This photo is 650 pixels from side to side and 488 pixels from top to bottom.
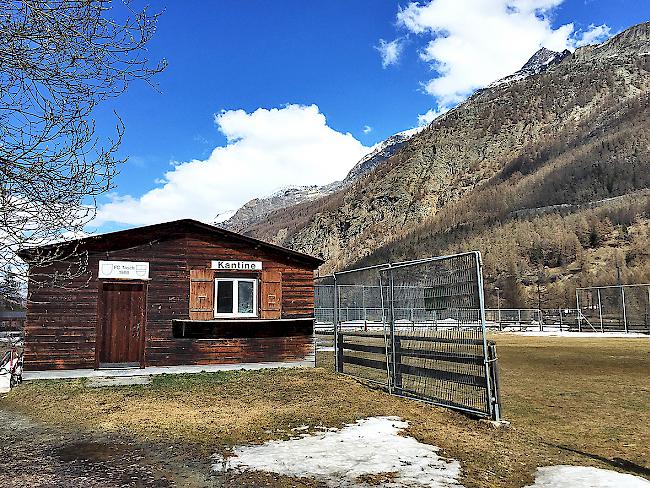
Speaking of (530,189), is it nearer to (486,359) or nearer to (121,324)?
(121,324)

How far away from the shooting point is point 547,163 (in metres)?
87.6

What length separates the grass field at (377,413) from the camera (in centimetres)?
687

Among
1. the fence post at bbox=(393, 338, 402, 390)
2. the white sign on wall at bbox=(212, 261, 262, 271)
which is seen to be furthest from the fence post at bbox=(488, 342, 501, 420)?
the white sign on wall at bbox=(212, 261, 262, 271)

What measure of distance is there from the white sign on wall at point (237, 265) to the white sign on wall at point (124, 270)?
2.07 meters

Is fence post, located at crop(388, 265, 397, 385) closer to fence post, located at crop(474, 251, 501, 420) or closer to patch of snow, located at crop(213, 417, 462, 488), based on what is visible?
fence post, located at crop(474, 251, 501, 420)

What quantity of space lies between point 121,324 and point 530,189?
255ft

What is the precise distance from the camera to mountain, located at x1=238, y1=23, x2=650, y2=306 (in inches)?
2315

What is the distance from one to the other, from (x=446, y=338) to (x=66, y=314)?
1061 centimetres

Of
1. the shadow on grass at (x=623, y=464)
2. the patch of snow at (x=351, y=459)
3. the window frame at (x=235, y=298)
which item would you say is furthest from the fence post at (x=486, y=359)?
the window frame at (x=235, y=298)

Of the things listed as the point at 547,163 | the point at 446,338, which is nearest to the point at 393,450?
the point at 446,338

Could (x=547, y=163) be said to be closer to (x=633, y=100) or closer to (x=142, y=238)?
(x=633, y=100)

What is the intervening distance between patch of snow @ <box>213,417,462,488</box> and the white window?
26.7 ft

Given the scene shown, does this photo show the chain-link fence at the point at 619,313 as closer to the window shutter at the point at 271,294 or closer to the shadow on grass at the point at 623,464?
the window shutter at the point at 271,294

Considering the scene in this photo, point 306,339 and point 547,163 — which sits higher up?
point 547,163
